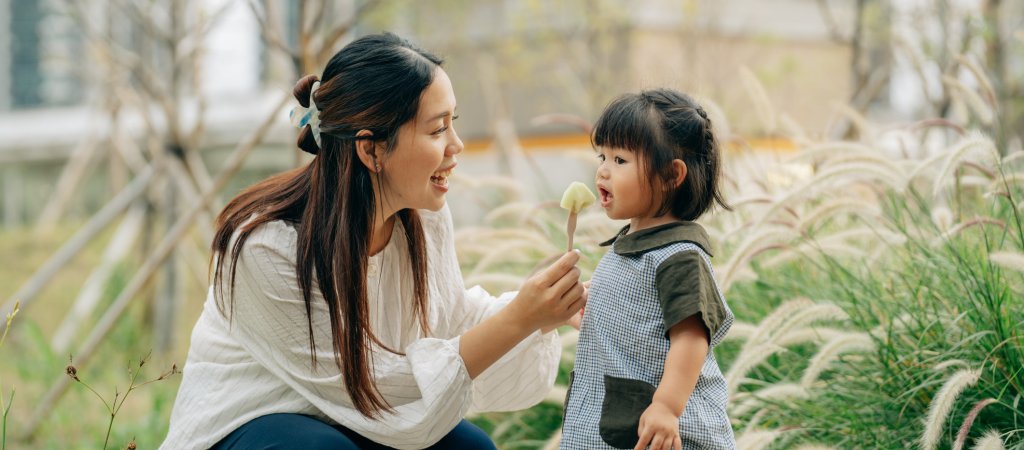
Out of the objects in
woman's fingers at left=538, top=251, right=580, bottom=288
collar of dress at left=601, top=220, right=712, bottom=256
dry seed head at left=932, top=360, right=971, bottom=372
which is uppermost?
collar of dress at left=601, top=220, right=712, bottom=256

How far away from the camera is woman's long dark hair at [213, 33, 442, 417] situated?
90.3 inches

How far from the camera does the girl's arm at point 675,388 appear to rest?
193 cm

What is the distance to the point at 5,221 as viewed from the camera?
43.6ft

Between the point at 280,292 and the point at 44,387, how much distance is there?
3749 mm

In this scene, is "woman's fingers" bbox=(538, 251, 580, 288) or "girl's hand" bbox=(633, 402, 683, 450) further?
"woman's fingers" bbox=(538, 251, 580, 288)

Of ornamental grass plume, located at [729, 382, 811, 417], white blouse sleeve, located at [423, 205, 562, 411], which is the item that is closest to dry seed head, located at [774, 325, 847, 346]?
ornamental grass plume, located at [729, 382, 811, 417]

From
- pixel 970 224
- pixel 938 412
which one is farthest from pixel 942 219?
pixel 938 412

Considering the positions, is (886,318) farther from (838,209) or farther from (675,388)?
(675,388)

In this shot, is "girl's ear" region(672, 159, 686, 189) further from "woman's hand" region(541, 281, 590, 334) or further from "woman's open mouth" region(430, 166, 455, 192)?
"woman's open mouth" region(430, 166, 455, 192)

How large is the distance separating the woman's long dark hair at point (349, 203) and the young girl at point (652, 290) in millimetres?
439

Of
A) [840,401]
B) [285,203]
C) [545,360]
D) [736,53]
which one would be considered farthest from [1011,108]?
[285,203]

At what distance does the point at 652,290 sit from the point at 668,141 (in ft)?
0.91

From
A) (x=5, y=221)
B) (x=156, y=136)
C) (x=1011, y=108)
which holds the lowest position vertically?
(x=5, y=221)

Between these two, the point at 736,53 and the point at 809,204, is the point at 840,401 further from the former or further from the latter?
the point at 736,53
